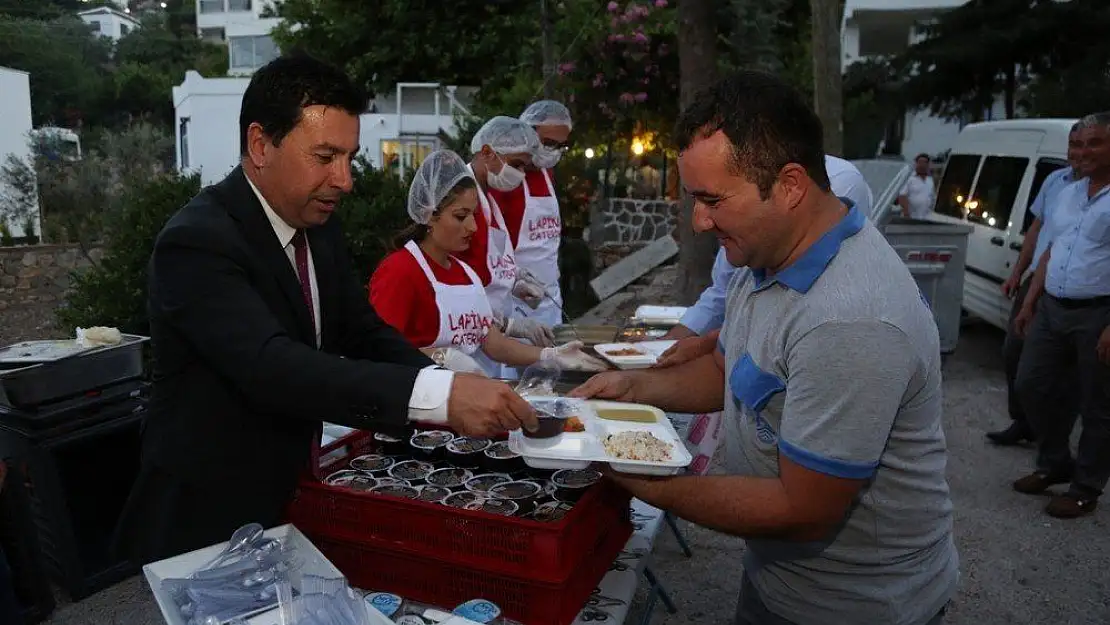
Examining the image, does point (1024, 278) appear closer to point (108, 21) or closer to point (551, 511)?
point (551, 511)

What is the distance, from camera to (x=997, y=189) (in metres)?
8.50

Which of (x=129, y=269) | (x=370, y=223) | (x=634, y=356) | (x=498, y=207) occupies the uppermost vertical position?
(x=498, y=207)

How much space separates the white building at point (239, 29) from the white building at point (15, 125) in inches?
1115

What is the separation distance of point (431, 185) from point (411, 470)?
1717mm

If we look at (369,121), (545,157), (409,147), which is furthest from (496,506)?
(369,121)

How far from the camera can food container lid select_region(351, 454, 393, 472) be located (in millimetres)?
2299

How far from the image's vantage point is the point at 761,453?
1788 mm

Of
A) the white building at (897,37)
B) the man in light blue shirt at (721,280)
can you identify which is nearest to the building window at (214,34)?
the white building at (897,37)

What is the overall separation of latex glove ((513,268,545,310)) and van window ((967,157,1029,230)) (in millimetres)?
5541

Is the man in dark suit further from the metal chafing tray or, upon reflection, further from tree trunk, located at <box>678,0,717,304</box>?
tree trunk, located at <box>678,0,717,304</box>

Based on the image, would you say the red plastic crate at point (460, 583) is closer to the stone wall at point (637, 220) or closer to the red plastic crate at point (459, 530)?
the red plastic crate at point (459, 530)

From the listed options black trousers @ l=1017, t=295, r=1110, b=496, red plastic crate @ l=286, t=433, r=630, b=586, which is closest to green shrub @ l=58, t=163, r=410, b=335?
red plastic crate @ l=286, t=433, r=630, b=586

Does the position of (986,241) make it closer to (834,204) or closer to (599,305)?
(599,305)

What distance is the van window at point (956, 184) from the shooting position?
9195 mm
